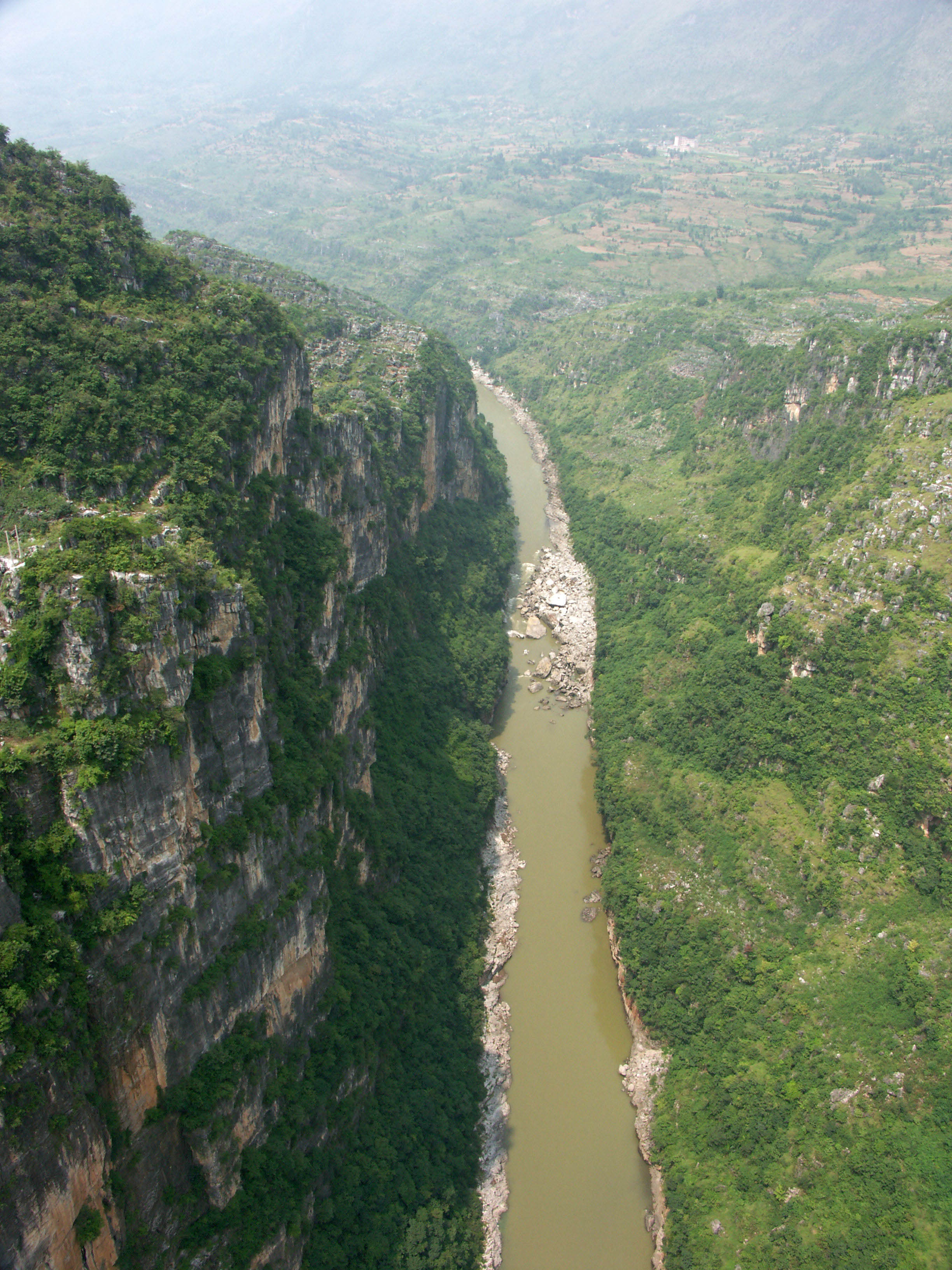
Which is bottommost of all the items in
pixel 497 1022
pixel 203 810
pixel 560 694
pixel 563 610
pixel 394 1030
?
pixel 497 1022

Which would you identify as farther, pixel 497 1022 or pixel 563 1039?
pixel 563 1039

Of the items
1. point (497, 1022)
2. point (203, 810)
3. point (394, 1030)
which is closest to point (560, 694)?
point (497, 1022)

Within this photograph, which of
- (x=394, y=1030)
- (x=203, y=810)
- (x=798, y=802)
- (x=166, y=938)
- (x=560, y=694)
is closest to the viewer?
(x=166, y=938)

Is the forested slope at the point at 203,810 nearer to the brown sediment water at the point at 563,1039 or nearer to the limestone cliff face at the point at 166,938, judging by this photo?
the limestone cliff face at the point at 166,938

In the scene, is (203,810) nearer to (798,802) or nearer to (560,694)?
(798,802)

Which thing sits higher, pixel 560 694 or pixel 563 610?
pixel 563 610

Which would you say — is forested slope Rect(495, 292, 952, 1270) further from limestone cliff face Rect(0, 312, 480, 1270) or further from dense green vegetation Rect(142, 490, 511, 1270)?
limestone cliff face Rect(0, 312, 480, 1270)
